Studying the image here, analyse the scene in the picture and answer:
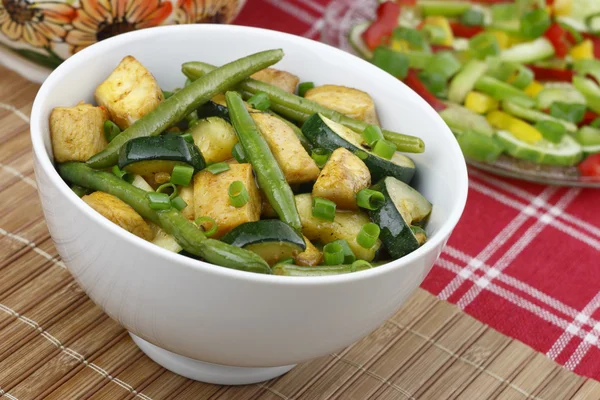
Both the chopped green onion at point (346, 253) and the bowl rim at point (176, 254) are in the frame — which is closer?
the bowl rim at point (176, 254)

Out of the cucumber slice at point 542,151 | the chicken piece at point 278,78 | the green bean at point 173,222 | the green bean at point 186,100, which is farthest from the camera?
the cucumber slice at point 542,151

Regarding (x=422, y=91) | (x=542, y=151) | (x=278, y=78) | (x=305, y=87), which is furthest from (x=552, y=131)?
(x=278, y=78)

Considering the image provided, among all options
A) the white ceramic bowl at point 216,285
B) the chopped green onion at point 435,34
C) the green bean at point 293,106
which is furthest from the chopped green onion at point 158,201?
the chopped green onion at point 435,34

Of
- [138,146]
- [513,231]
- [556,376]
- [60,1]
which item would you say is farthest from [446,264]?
[60,1]

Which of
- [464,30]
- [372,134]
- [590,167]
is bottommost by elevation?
[590,167]

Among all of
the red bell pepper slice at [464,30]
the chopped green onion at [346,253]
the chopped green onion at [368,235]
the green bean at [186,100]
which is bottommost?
the red bell pepper slice at [464,30]

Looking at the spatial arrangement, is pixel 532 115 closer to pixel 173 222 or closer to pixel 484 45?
pixel 484 45

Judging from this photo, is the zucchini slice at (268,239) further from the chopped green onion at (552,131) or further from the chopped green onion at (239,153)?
the chopped green onion at (552,131)

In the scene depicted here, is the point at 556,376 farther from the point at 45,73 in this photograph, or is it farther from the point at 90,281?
the point at 45,73
